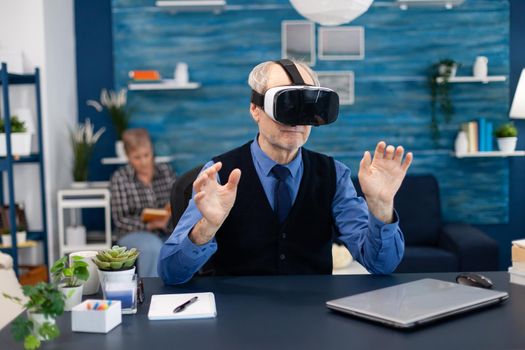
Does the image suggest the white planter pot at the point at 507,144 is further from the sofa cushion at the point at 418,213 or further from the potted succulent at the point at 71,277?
the potted succulent at the point at 71,277

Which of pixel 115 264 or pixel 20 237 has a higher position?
pixel 115 264

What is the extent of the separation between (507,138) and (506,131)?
0.17 feet

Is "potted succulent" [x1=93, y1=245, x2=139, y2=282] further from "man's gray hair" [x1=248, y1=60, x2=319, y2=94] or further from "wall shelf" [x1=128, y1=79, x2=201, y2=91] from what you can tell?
"wall shelf" [x1=128, y1=79, x2=201, y2=91]

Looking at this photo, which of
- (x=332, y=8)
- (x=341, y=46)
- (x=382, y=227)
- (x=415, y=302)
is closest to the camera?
(x=415, y=302)

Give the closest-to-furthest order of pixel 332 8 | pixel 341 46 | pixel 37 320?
pixel 37 320, pixel 332 8, pixel 341 46

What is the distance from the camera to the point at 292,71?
6.75 feet

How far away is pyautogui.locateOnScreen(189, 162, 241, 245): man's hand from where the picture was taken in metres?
1.72

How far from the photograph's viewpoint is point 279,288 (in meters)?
1.76

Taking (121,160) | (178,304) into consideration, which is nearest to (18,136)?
(121,160)

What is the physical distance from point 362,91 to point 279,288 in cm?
341

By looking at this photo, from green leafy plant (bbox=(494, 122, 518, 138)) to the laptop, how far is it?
11.1 ft

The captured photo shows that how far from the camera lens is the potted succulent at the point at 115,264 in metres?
1.62

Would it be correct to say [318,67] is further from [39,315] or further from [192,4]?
[39,315]

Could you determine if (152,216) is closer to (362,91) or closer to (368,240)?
(362,91)
